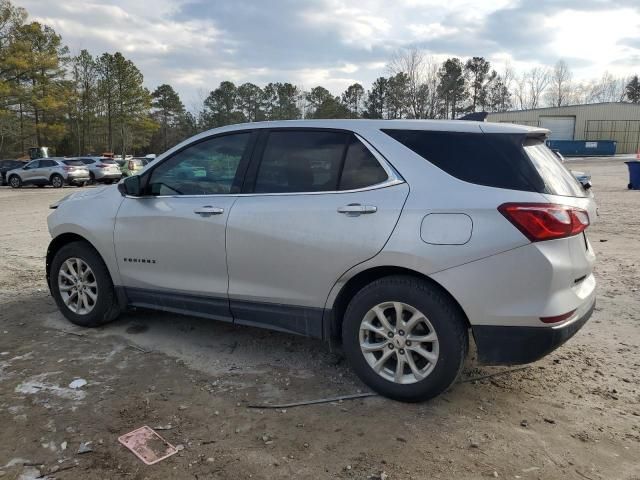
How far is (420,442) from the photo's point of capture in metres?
2.90

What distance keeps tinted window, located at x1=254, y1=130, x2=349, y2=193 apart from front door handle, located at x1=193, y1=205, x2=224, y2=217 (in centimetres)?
33

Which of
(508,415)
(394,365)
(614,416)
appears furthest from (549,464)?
(394,365)

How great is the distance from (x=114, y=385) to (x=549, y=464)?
2.77m

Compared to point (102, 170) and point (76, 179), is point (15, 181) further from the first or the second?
point (102, 170)

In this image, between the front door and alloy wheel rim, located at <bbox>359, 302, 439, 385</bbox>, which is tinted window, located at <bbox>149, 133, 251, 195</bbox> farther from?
alloy wheel rim, located at <bbox>359, 302, 439, 385</bbox>

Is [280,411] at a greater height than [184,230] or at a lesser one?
lesser

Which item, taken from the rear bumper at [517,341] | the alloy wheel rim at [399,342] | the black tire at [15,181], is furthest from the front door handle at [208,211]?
the black tire at [15,181]

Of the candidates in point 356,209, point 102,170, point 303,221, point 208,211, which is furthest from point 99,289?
point 102,170

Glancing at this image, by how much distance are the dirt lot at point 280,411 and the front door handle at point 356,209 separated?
1211mm

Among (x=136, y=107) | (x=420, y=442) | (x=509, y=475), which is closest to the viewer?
(x=509, y=475)

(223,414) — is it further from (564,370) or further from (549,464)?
(564,370)

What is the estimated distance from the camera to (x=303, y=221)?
3.47m

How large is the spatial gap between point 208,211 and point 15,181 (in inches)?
1113

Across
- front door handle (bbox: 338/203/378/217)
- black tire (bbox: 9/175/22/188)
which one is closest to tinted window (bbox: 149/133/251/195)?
front door handle (bbox: 338/203/378/217)
